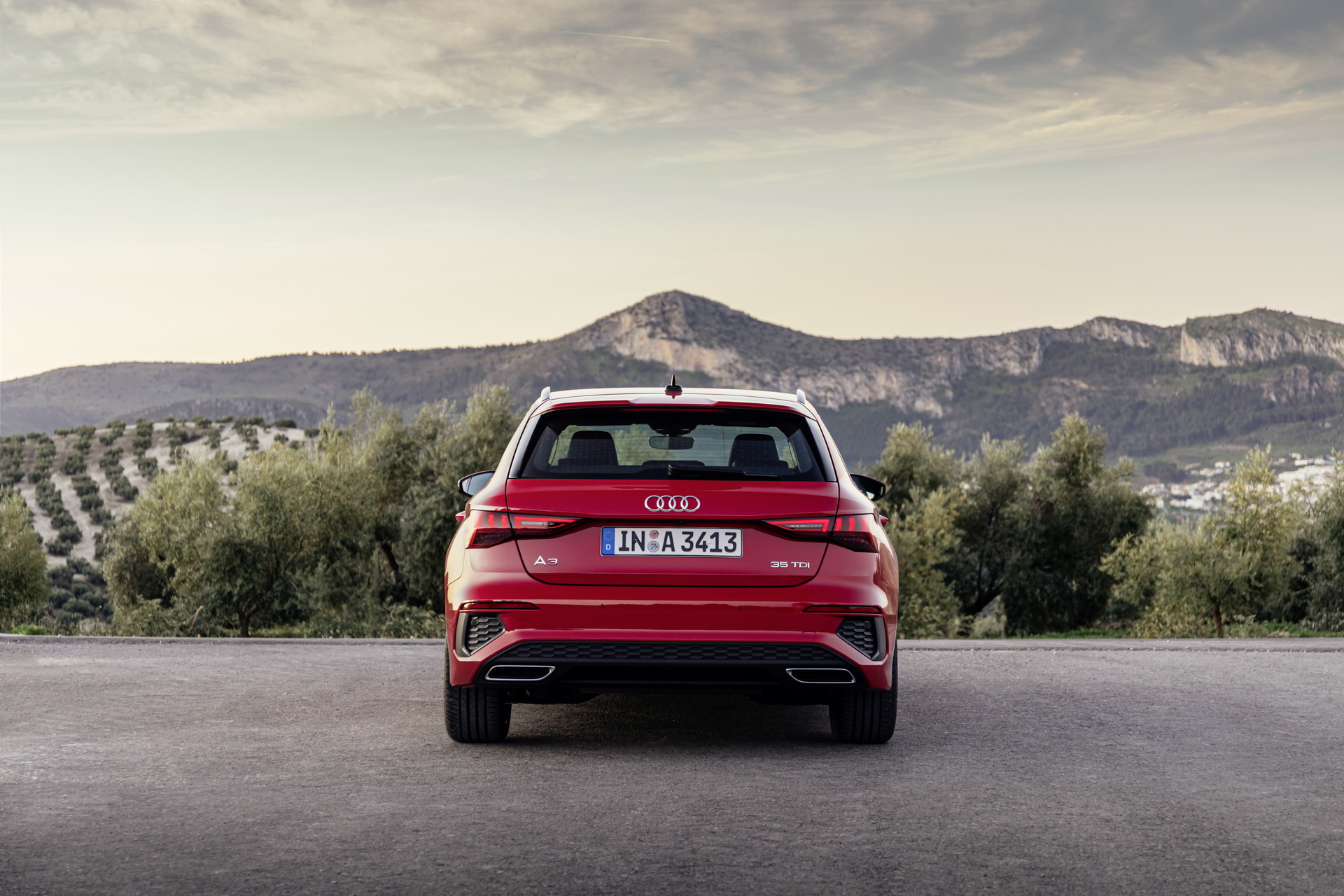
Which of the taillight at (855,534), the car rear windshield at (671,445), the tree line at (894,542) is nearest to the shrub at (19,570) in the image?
the tree line at (894,542)

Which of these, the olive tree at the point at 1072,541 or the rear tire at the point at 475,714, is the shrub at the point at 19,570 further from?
the rear tire at the point at 475,714

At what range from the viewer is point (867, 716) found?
6.29 m

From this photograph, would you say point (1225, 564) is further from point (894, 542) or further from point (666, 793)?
point (666, 793)

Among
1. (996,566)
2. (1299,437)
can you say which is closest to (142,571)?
(996,566)

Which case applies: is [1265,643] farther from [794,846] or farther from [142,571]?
[142,571]

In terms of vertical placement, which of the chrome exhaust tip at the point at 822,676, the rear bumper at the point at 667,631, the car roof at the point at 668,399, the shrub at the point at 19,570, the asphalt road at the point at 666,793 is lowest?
the shrub at the point at 19,570

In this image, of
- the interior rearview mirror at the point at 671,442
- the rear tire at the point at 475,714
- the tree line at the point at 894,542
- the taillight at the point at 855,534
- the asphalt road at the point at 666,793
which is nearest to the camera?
the asphalt road at the point at 666,793

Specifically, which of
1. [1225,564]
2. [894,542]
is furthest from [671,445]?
[894,542]

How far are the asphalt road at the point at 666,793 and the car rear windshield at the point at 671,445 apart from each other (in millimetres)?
1409

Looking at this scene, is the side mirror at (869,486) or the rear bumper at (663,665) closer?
the rear bumper at (663,665)

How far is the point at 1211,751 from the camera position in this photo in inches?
252

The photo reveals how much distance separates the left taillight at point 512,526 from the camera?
5.63 m

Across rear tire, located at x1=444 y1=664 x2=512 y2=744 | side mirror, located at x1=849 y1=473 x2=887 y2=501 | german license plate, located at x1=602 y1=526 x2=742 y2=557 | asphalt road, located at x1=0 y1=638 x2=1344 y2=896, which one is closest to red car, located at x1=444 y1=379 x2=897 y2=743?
german license plate, located at x1=602 y1=526 x2=742 y2=557

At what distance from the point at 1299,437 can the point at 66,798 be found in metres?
194
